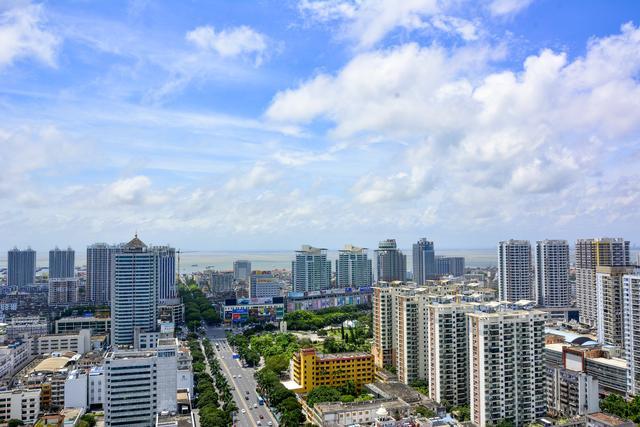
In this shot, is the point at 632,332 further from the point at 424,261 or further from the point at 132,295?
the point at 424,261

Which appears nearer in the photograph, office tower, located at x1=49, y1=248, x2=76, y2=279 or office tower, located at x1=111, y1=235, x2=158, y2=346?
office tower, located at x1=111, y1=235, x2=158, y2=346

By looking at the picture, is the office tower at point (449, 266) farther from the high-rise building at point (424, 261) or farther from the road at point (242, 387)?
the road at point (242, 387)

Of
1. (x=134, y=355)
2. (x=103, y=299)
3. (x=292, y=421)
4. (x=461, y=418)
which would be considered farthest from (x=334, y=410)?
(x=103, y=299)

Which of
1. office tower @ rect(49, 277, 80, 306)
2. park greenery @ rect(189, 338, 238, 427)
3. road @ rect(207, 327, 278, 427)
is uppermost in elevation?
office tower @ rect(49, 277, 80, 306)

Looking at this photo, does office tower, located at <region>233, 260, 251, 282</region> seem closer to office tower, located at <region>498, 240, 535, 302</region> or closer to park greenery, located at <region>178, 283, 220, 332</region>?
park greenery, located at <region>178, 283, 220, 332</region>

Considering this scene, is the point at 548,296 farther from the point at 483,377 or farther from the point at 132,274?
the point at 132,274

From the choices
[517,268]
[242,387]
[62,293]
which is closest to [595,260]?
[517,268]

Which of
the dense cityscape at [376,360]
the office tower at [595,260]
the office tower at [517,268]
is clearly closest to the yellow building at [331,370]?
the dense cityscape at [376,360]

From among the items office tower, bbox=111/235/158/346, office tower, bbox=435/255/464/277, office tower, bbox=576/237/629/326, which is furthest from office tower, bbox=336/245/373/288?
office tower, bbox=111/235/158/346
